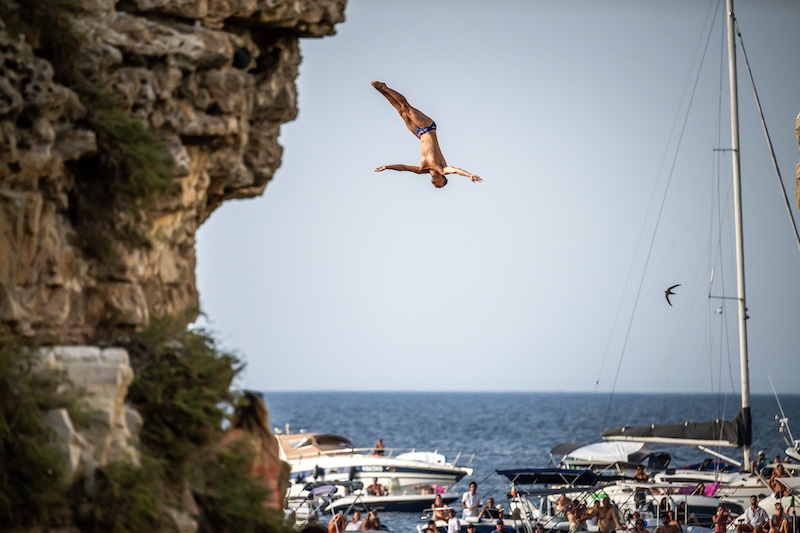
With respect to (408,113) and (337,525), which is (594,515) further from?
(408,113)

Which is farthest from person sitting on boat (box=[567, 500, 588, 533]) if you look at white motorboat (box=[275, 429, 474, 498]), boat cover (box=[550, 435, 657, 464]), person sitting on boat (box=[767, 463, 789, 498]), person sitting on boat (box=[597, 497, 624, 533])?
white motorboat (box=[275, 429, 474, 498])

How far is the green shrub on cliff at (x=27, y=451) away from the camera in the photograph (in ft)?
31.2

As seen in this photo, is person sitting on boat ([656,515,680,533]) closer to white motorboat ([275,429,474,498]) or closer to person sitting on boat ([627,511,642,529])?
person sitting on boat ([627,511,642,529])

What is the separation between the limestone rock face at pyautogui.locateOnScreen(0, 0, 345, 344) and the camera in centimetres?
1049

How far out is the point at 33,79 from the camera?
10.6 metres

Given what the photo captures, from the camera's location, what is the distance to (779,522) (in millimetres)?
23750

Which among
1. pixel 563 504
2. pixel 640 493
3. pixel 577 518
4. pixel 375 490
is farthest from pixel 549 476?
pixel 375 490

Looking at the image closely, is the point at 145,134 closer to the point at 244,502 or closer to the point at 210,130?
the point at 210,130

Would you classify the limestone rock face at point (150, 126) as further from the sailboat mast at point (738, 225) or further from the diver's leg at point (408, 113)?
the sailboat mast at point (738, 225)

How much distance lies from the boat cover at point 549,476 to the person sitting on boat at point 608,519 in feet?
4.34

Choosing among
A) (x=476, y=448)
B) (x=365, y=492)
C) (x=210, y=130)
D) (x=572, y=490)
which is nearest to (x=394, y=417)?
(x=476, y=448)

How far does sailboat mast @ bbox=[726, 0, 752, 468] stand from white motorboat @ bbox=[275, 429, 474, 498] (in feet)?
41.3

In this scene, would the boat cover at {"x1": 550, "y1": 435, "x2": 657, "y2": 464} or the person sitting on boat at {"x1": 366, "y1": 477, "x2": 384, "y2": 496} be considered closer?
the boat cover at {"x1": 550, "y1": 435, "x2": 657, "y2": 464}

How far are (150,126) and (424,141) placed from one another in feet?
13.8
